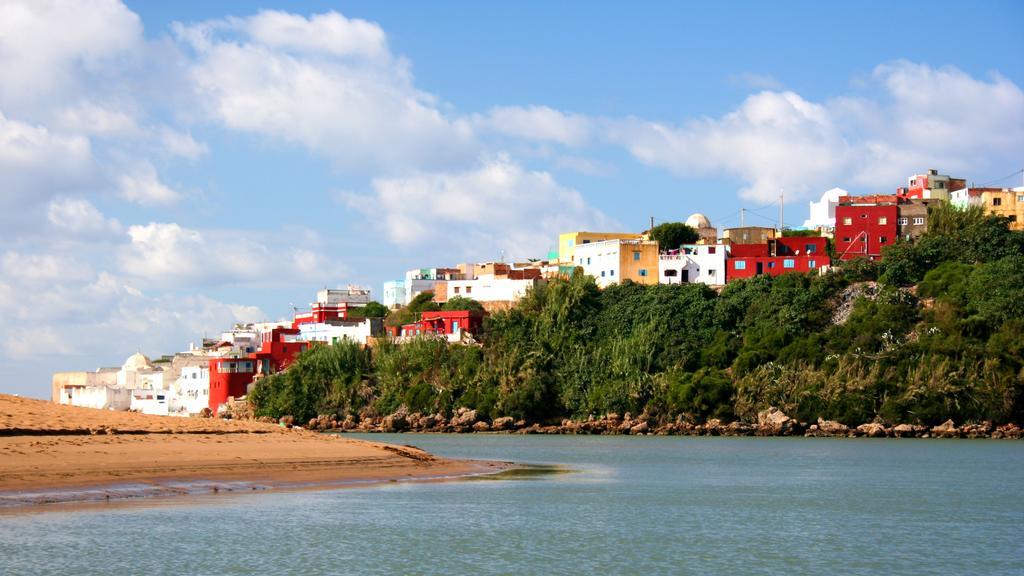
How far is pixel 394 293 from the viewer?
4764 inches

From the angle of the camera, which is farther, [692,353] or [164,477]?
[692,353]

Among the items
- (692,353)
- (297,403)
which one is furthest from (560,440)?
(297,403)

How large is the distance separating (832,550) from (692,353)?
50.3 metres

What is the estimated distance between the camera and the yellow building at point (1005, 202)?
95188 mm

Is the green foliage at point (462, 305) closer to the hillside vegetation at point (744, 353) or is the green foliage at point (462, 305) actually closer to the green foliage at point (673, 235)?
the hillside vegetation at point (744, 353)

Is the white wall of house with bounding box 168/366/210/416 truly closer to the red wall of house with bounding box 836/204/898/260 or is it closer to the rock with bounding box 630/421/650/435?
the rock with bounding box 630/421/650/435

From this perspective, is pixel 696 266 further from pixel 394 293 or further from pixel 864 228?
pixel 394 293

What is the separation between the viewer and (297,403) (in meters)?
87.5

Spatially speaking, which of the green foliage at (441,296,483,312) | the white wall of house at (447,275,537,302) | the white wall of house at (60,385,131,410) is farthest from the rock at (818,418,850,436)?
the white wall of house at (60,385,131,410)

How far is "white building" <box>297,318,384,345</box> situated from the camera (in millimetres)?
101000

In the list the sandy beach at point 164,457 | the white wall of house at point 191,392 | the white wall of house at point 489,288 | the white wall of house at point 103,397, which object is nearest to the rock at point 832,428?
the white wall of house at point 489,288

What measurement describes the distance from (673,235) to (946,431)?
106 ft

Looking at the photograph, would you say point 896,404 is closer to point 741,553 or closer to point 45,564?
point 741,553

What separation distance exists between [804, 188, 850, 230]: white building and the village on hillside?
0.39 feet
